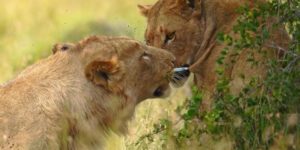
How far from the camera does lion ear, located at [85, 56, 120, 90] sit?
5.81 m

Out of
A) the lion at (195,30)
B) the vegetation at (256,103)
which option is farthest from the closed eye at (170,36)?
the vegetation at (256,103)

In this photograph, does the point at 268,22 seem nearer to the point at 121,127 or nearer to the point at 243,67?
the point at 243,67

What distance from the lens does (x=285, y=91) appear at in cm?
593

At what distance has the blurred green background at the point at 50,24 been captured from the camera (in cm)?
1248

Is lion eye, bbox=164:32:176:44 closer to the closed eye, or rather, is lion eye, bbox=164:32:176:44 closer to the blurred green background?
the closed eye

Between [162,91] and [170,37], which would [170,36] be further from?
[162,91]

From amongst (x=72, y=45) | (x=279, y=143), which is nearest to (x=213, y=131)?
(x=279, y=143)

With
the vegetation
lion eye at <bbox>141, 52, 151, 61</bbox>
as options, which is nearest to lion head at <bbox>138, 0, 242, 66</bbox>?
the vegetation

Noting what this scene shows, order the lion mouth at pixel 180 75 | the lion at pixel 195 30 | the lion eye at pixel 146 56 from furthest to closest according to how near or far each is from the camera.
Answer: the lion at pixel 195 30, the lion mouth at pixel 180 75, the lion eye at pixel 146 56

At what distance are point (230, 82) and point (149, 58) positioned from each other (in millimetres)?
572

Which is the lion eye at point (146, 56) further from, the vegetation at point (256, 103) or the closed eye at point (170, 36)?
the closed eye at point (170, 36)

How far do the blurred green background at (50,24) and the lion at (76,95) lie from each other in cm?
501

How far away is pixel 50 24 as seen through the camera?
14781mm

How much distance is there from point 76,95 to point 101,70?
0.20 metres
